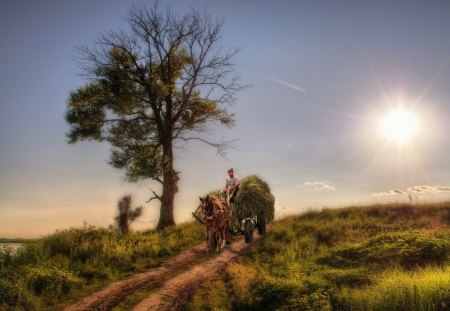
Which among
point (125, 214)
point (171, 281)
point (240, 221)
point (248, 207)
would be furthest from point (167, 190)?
point (171, 281)

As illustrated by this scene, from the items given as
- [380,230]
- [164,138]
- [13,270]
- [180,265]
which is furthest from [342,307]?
[164,138]

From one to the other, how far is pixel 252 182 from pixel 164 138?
10.2 metres

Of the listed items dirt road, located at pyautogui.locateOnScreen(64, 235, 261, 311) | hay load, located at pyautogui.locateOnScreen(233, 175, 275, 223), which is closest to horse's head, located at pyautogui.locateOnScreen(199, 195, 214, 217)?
dirt road, located at pyautogui.locateOnScreen(64, 235, 261, 311)

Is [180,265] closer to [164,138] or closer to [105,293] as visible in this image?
[105,293]

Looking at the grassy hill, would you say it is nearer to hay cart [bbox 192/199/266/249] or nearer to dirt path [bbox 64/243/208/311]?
hay cart [bbox 192/199/266/249]

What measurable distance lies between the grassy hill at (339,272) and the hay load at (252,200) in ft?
5.02

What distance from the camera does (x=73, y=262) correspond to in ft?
51.9

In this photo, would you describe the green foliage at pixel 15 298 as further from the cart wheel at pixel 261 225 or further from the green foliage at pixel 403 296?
the cart wheel at pixel 261 225

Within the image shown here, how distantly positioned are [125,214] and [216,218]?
38.1 feet

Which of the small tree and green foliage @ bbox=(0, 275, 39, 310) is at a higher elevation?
the small tree

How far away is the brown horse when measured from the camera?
16703mm

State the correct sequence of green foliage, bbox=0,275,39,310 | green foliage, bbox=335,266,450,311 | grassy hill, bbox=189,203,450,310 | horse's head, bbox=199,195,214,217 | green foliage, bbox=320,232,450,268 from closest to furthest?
1. green foliage, bbox=335,266,450,311
2. grassy hill, bbox=189,203,450,310
3. green foliage, bbox=0,275,39,310
4. green foliage, bbox=320,232,450,268
5. horse's head, bbox=199,195,214,217

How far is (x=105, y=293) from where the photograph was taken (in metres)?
12.3

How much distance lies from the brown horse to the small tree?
8.74m
